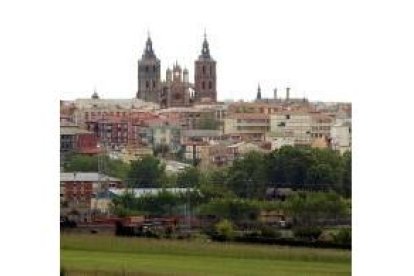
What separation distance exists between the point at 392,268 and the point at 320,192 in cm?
99

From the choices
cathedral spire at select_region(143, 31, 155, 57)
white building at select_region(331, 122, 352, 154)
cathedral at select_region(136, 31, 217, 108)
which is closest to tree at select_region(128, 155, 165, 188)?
cathedral at select_region(136, 31, 217, 108)

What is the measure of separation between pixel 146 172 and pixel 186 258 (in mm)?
662

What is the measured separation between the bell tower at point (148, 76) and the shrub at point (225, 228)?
0.97 metres

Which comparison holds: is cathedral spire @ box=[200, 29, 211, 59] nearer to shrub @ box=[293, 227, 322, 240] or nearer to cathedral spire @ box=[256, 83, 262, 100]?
cathedral spire @ box=[256, 83, 262, 100]

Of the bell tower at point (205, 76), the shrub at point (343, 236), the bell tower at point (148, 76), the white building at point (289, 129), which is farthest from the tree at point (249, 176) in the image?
the bell tower at point (148, 76)

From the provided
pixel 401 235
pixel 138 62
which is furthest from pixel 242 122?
pixel 401 235

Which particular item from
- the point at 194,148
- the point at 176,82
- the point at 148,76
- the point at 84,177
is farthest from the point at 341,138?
the point at 84,177

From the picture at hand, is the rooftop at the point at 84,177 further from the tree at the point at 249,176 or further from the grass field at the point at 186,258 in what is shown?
the tree at the point at 249,176

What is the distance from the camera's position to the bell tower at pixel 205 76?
361 inches

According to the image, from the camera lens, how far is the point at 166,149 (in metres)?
9.37

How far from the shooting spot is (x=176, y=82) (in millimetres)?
9203

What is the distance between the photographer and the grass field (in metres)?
9.44

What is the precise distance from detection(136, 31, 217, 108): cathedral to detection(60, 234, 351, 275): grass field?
1027 mm

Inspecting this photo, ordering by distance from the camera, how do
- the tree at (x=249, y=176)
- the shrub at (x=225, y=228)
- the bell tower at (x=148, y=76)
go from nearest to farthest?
the bell tower at (x=148, y=76) < the tree at (x=249, y=176) < the shrub at (x=225, y=228)
